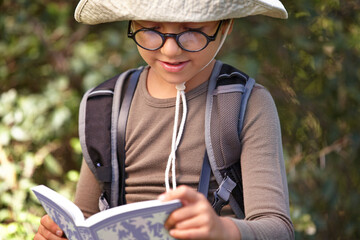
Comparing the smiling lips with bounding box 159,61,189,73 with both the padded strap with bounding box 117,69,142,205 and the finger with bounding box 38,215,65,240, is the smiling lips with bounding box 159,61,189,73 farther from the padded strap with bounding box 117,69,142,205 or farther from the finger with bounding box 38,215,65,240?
the finger with bounding box 38,215,65,240

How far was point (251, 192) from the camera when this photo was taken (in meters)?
1.41

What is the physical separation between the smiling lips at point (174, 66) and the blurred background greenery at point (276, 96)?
0.84 m

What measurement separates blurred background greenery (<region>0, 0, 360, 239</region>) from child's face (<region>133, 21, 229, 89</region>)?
0.80m

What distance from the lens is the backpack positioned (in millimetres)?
1445

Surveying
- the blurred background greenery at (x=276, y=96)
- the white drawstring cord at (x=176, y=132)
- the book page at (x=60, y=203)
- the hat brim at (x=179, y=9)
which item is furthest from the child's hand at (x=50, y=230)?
the blurred background greenery at (x=276, y=96)

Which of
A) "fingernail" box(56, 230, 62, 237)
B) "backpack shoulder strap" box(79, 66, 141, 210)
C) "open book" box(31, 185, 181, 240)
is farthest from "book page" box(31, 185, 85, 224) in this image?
"backpack shoulder strap" box(79, 66, 141, 210)

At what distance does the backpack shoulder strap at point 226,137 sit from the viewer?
1438mm

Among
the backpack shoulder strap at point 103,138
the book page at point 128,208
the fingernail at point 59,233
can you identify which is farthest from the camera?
the backpack shoulder strap at point 103,138

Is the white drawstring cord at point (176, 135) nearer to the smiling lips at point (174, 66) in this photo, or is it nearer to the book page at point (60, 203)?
the smiling lips at point (174, 66)

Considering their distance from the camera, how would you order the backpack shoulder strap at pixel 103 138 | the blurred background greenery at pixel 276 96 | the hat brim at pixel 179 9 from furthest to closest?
the blurred background greenery at pixel 276 96
the backpack shoulder strap at pixel 103 138
the hat brim at pixel 179 9

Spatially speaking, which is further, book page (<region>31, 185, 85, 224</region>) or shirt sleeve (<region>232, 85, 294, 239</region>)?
shirt sleeve (<region>232, 85, 294, 239</region>)

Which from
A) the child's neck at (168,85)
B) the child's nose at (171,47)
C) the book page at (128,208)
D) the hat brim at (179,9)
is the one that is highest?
the hat brim at (179,9)

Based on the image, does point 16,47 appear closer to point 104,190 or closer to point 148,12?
point 104,190

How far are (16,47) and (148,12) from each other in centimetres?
171
